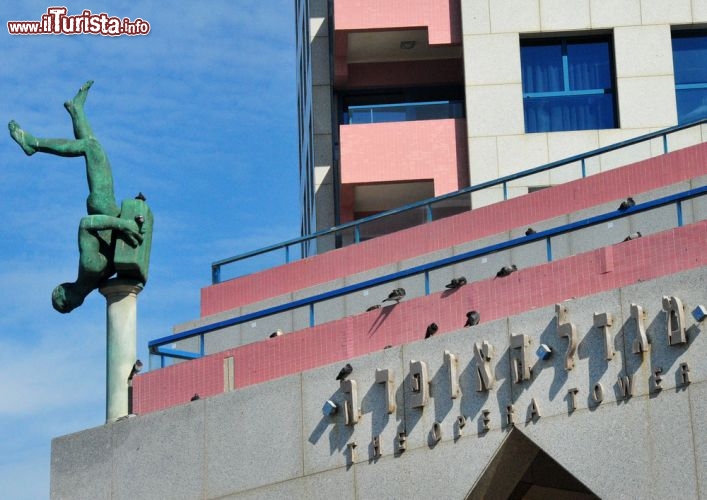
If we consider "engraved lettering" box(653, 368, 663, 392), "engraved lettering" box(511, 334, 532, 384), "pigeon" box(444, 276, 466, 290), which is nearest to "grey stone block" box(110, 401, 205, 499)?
"pigeon" box(444, 276, 466, 290)

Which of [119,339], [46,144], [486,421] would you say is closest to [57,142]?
[46,144]

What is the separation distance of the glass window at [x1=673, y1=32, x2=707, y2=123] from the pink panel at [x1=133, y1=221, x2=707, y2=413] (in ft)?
46.1

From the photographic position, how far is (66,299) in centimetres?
3023

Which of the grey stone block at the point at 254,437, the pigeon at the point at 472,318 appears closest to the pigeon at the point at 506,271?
the pigeon at the point at 472,318

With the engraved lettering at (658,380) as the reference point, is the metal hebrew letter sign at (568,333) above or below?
above

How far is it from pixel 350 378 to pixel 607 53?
16.4 meters

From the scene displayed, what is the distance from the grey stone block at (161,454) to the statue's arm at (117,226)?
323 centimetres

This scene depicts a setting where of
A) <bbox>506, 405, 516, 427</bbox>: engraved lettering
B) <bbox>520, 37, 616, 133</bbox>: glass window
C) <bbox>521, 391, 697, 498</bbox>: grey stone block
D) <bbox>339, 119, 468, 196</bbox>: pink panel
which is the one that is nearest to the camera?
<bbox>521, 391, 697, 498</bbox>: grey stone block

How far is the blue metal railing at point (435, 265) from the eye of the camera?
82.0ft

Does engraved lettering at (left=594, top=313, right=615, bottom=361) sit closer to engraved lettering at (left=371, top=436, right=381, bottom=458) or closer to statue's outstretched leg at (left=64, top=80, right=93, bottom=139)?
engraved lettering at (left=371, top=436, right=381, bottom=458)

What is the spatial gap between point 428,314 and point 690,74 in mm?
15311

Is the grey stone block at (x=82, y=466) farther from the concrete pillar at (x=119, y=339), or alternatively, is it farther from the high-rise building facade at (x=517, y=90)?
→ the high-rise building facade at (x=517, y=90)

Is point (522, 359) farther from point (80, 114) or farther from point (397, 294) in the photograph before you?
point (80, 114)

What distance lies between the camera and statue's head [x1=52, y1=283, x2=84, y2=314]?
3019 cm
